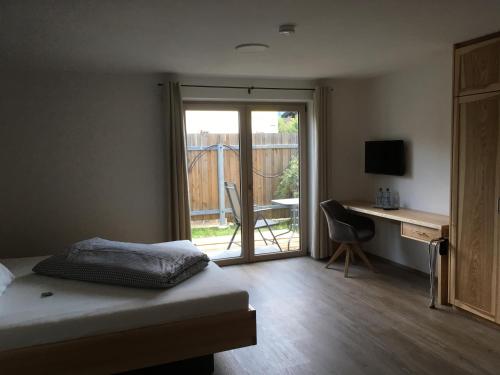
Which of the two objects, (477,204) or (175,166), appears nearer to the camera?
(477,204)

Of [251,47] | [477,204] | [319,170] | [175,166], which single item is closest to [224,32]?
[251,47]

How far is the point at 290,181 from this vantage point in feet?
18.4

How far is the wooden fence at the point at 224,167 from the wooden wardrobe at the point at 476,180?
234cm

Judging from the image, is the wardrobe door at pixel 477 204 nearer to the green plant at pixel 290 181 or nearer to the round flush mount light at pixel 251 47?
the round flush mount light at pixel 251 47

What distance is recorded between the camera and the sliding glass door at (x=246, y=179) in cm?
517

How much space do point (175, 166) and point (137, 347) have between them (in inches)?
98.4

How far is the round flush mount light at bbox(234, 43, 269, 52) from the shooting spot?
3447mm

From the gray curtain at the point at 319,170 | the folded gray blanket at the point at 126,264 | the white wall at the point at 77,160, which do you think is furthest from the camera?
the gray curtain at the point at 319,170

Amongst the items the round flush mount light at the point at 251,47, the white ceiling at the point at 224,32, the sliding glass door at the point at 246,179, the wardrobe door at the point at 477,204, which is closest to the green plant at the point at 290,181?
the sliding glass door at the point at 246,179

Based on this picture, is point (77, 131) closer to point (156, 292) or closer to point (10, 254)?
point (10, 254)

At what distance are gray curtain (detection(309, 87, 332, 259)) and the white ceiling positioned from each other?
2.88 ft

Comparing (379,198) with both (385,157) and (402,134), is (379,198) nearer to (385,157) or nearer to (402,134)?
(385,157)

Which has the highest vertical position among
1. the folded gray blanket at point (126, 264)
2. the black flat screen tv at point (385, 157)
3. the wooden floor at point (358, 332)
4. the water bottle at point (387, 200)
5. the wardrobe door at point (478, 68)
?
the wardrobe door at point (478, 68)

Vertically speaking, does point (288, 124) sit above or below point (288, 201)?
above
